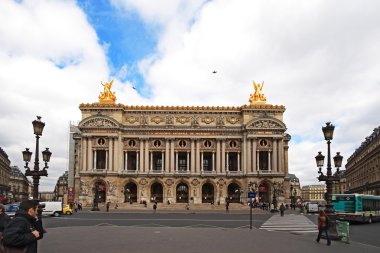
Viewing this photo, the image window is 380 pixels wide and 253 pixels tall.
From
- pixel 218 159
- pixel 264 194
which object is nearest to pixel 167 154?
pixel 218 159

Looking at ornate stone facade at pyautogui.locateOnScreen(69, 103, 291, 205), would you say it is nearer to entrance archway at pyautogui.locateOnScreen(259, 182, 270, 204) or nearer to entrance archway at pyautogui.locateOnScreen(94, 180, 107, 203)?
entrance archway at pyautogui.locateOnScreen(94, 180, 107, 203)

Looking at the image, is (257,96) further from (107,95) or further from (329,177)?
(329,177)

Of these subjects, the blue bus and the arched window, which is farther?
the arched window

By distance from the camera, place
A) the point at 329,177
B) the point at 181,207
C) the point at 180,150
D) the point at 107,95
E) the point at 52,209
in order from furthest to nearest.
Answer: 1. the point at 107,95
2. the point at 180,150
3. the point at 181,207
4. the point at 52,209
5. the point at 329,177

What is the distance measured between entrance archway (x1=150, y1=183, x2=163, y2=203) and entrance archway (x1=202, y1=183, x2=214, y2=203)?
889 centimetres

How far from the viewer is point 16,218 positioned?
8.55 meters

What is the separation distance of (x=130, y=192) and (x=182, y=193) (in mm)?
10839

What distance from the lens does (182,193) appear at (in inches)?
3597

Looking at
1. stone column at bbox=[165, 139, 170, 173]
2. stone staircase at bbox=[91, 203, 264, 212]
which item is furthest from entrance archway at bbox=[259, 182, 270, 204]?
stone column at bbox=[165, 139, 170, 173]

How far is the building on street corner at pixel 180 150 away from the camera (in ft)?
288

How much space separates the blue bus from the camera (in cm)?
4066

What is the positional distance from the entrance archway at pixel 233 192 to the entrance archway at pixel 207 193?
139 inches

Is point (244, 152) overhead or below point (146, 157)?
overhead

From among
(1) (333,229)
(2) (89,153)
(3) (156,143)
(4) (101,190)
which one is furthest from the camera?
(3) (156,143)
